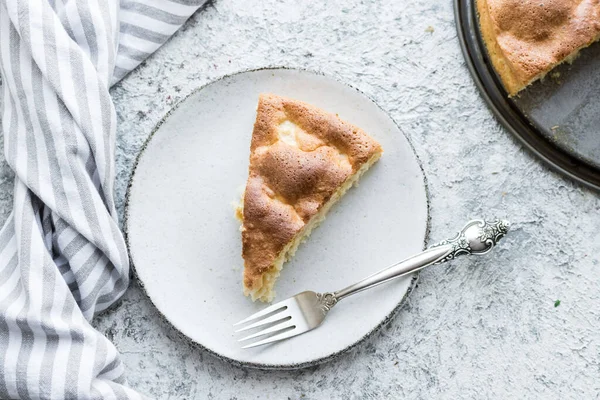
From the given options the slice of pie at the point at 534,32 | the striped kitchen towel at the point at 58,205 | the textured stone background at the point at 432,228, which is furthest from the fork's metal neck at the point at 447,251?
the striped kitchen towel at the point at 58,205

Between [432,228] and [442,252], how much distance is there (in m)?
0.21

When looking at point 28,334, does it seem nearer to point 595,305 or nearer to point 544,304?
point 544,304

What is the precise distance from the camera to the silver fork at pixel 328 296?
2926mm

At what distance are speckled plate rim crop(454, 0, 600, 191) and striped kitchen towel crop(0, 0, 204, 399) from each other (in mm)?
1593

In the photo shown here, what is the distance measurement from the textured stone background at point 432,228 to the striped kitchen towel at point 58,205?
0.62ft

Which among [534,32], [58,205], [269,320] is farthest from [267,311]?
[534,32]

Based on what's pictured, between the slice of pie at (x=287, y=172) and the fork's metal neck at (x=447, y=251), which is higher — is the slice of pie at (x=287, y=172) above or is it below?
above

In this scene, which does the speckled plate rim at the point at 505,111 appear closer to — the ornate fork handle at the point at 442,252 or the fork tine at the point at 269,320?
the ornate fork handle at the point at 442,252

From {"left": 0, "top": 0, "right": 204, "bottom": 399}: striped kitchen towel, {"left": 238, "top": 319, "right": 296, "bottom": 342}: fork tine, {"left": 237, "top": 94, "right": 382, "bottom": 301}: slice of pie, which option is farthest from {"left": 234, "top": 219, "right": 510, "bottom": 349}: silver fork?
{"left": 0, "top": 0, "right": 204, "bottom": 399}: striped kitchen towel

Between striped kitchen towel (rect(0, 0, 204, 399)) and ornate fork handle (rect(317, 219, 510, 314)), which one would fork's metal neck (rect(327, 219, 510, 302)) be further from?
A: striped kitchen towel (rect(0, 0, 204, 399))

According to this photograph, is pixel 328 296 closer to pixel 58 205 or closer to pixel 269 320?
pixel 269 320

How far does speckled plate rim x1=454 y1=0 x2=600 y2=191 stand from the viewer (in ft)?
10.2

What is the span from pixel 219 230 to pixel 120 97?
76cm

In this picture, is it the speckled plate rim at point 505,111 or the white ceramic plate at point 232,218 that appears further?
the speckled plate rim at point 505,111
